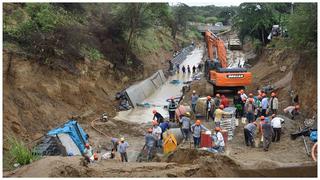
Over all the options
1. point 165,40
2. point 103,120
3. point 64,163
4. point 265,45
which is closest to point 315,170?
point 64,163

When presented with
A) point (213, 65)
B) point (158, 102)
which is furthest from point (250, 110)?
point (158, 102)

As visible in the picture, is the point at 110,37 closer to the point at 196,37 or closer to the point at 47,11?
the point at 47,11

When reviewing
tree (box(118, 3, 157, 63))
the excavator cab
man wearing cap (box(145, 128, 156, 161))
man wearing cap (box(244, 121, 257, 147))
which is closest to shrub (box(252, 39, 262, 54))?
tree (box(118, 3, 157, 63))

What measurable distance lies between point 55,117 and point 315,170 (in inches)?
546

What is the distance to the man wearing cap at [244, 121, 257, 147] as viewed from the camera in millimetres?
17797

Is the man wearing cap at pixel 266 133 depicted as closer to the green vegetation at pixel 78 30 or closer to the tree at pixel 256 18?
the green vegetation at pixel 78 30

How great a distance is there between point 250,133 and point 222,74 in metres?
8.76

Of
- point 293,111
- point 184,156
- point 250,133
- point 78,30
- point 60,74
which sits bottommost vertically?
point 293,111

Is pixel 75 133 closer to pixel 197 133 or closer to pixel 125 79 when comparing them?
pixel 197 133

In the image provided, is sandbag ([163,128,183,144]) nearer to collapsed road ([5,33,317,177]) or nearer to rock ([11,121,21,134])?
collapsed road ([5,33,317,177])

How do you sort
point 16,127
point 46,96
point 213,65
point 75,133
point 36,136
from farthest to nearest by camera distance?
point 213,65
point 46,96
point 36,136
point 16,127
point 75,133

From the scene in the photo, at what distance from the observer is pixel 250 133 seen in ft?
58.6

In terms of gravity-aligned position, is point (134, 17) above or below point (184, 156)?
above

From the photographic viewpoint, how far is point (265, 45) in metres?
43.8
